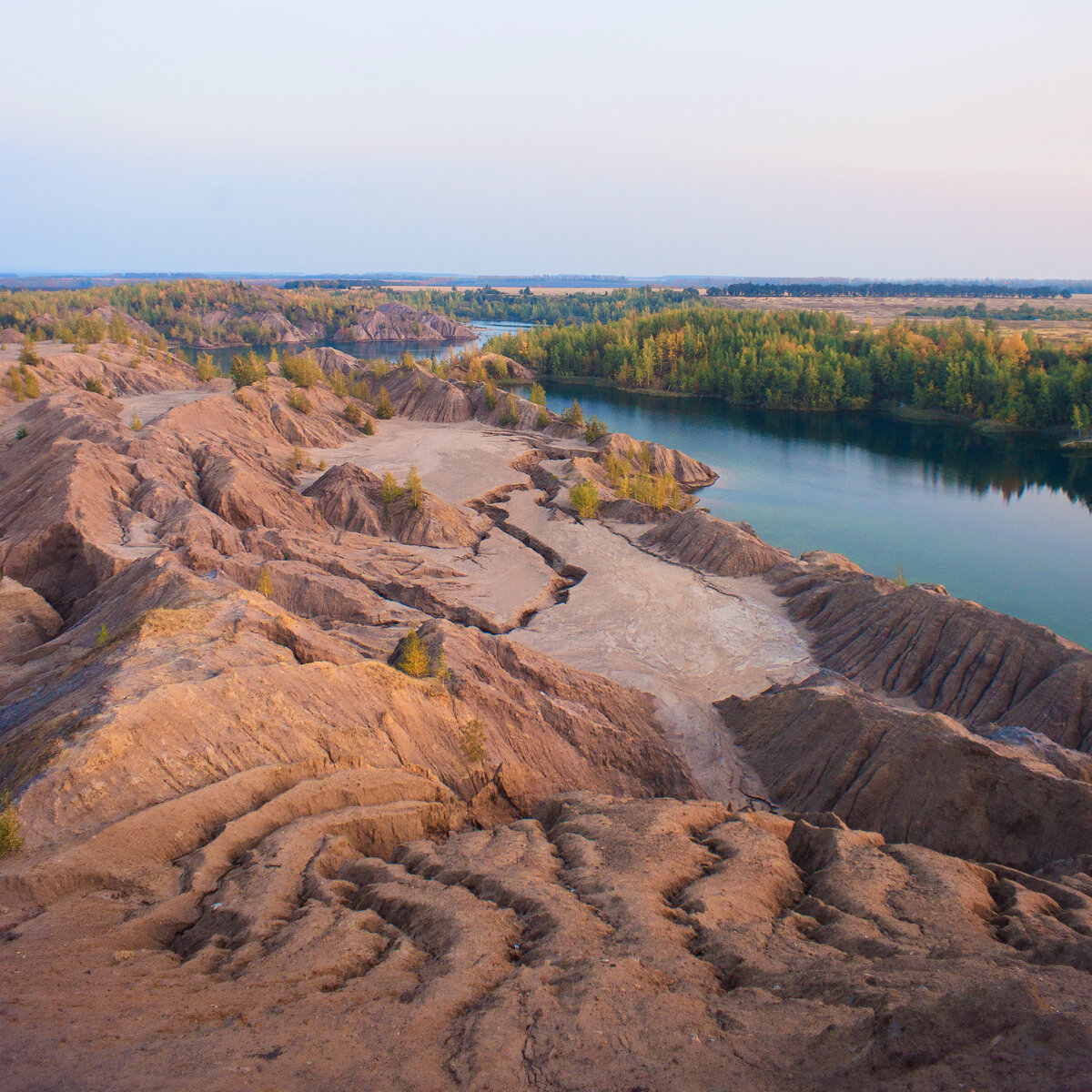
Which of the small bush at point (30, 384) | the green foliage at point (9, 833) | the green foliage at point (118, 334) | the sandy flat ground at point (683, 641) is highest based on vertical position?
the green foliage at point (118, 334)

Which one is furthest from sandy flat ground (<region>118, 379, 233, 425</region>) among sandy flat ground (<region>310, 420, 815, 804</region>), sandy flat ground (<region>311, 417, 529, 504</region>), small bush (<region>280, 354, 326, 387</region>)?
sandy flat ground (<region>310, 420, 815, 804</region>)

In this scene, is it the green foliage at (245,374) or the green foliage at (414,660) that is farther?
the green foliage at (245,374)

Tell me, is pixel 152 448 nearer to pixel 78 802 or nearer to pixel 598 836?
pixel 78 802

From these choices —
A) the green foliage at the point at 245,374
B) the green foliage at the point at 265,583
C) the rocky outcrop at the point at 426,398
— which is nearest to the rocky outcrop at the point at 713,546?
the green foliage at the point at 265,583

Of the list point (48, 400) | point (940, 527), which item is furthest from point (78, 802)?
point (940, 527)

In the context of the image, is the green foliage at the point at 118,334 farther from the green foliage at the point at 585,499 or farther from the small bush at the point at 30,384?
the green foliage at the point at 585,499

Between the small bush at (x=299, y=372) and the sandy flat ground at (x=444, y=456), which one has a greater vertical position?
the small bush at (x=299, y=372)
